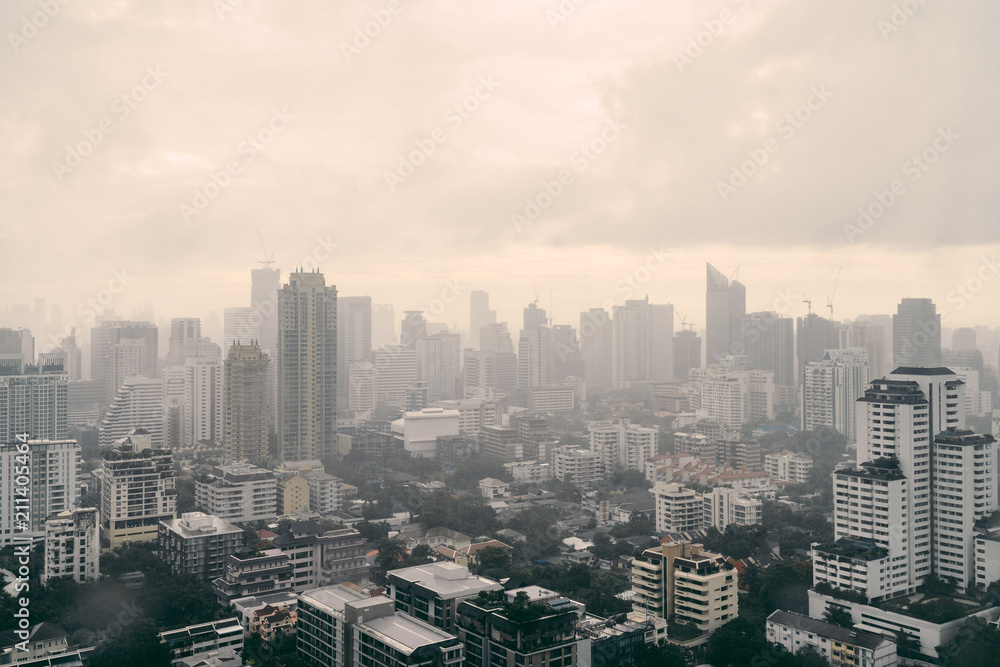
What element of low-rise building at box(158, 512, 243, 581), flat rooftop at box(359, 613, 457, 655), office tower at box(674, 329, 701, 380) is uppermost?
office tower at box(674, 329, 701, 380)

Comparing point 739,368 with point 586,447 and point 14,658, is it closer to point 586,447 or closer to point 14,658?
point 586,447

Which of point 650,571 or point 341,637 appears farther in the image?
point 650,571

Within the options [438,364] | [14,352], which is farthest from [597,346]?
[14,352]

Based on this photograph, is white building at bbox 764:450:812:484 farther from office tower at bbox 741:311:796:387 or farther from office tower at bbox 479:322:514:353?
office tower at bbox 479:322:514:353

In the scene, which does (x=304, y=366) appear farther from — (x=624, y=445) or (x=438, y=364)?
(x=438, y=364)

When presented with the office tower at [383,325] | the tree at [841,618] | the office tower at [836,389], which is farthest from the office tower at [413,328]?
the tree at [841,618]

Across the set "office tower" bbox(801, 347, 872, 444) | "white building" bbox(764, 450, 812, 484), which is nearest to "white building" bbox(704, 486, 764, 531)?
"white building" bbox(764, 450, 812, 484)

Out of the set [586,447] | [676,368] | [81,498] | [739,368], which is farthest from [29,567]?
[676,368]
